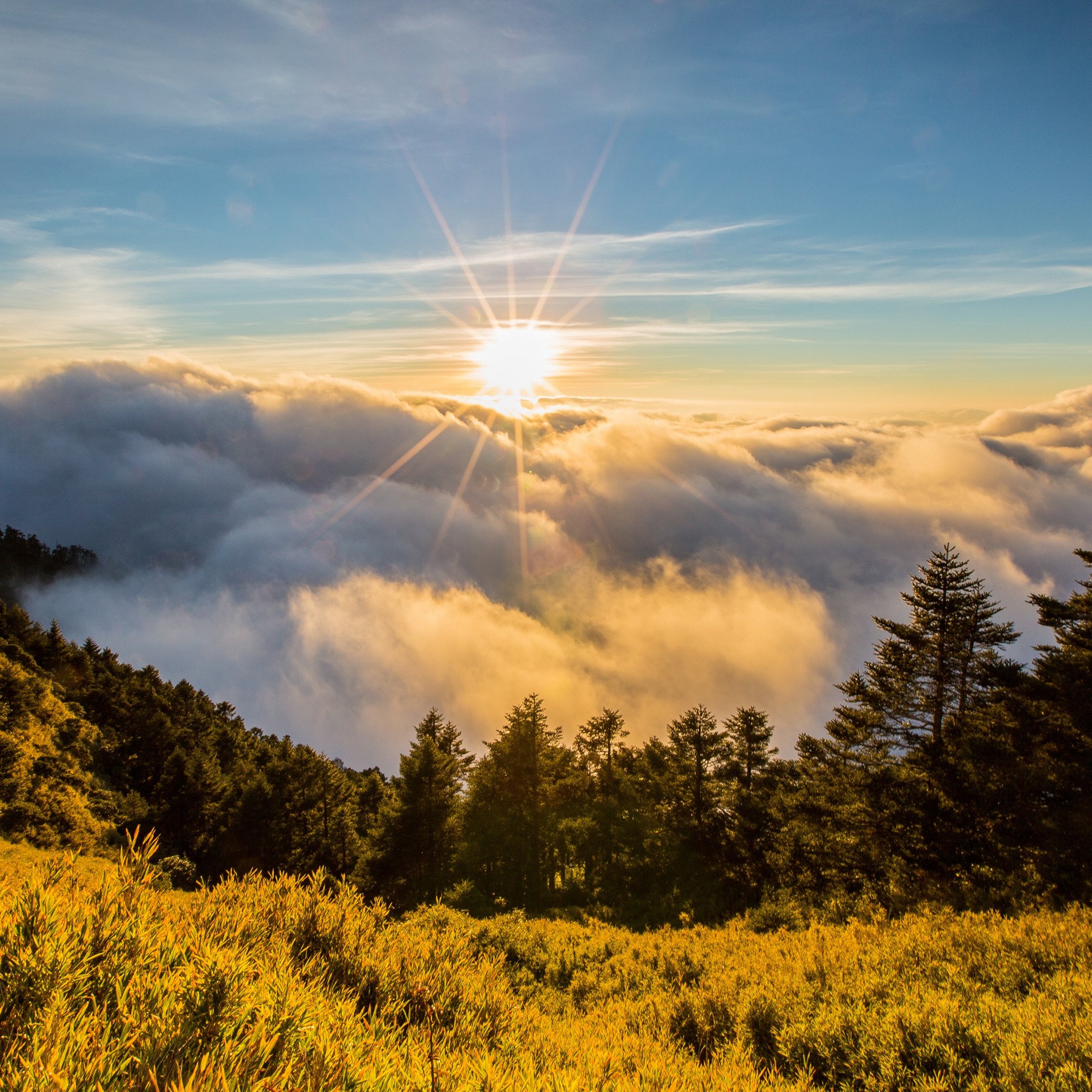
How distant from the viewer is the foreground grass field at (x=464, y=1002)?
10.7 feet

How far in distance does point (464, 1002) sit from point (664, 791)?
3517 cm

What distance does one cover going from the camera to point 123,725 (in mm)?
51094

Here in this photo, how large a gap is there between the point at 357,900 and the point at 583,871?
37.2 meters

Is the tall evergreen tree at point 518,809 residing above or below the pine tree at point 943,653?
below

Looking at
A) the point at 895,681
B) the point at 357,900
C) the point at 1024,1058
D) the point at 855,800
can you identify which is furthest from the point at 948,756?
the point at 357,900

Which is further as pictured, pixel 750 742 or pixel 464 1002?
pixel 750 742

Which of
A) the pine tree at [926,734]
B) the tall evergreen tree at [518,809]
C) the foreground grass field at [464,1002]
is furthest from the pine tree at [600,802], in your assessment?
the foreground grass field at [464,1002]

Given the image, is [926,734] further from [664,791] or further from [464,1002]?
[464,1002]

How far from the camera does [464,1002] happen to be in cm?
634

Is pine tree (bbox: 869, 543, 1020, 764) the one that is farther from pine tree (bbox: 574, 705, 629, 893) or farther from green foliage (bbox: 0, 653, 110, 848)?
green foliage (bbox: 0, 653, 110, 848)

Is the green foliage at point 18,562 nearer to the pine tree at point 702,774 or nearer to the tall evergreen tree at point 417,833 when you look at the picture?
the tall evergreen tree at point 417,833

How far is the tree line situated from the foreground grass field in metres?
7.75

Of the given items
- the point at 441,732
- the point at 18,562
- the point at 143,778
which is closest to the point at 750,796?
the point at 441,732

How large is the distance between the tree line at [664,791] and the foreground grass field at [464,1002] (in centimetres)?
775
